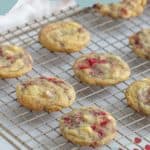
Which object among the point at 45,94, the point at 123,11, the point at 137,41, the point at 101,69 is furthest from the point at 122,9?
the point at 45,94

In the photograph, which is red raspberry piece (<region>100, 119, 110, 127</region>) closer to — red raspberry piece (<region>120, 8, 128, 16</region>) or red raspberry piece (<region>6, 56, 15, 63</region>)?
red raspberry piece (<region>6, 56, 15, 63</region>)

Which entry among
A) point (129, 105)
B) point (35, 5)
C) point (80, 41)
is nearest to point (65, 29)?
point (80, 41)

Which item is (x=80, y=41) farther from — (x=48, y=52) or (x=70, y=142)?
(x=70, y=142)

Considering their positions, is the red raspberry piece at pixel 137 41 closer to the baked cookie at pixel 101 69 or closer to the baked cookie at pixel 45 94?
the baked cookie at pixel 101 69

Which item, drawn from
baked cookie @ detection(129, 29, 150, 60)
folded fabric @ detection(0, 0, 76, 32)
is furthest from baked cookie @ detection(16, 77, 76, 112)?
folded fabric @ detection(0, 0, 76, 32)

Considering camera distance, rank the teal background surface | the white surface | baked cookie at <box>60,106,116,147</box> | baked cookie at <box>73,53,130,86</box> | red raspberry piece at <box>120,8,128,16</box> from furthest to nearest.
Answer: red raspberry piece at <box>120,8,128,16</box> < the teal background surface < baked cookie at <box>73,53,130,86</box> < the white surface < baked cookie at <box>60,106,116,147</box>

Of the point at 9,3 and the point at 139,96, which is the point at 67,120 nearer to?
the point at 139,96
